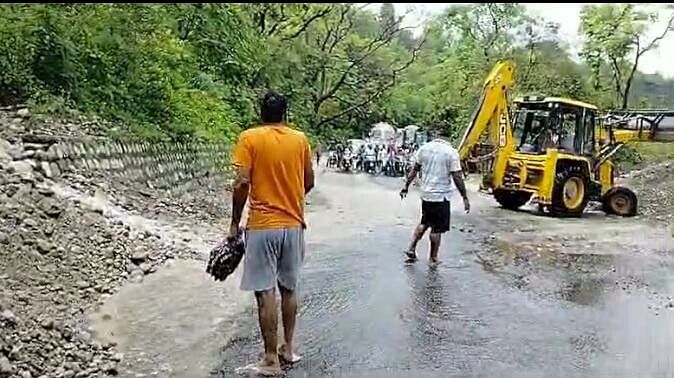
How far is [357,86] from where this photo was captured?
4191 cm

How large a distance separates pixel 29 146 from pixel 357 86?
32981mm

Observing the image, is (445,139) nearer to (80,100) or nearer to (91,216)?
(91,216)

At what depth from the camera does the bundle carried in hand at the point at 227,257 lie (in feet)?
18.5

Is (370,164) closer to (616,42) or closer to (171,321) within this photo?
(616,42)

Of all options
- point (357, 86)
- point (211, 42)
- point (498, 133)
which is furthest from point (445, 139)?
point (357, 86)

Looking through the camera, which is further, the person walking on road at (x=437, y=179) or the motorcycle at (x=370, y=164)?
the motorcycle at (x=370, y=164)

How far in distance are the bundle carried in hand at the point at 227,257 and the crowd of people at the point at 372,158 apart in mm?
29904

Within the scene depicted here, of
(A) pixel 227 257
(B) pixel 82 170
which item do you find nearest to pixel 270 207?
(A) pixel 227 257

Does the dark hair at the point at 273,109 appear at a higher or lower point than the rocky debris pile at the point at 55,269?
higher

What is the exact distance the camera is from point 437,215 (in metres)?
9.73

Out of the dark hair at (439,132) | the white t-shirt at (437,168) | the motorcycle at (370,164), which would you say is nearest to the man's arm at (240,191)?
the white t-shirt at (437,168)

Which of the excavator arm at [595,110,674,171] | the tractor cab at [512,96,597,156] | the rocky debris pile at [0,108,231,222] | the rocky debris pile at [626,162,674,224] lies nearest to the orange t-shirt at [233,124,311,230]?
the rocky debris pile at [0,108,231,222]

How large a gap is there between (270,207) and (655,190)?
20.9 meters

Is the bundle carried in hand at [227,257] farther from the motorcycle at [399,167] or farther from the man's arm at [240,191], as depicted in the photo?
the motorcycle at [399,167]
